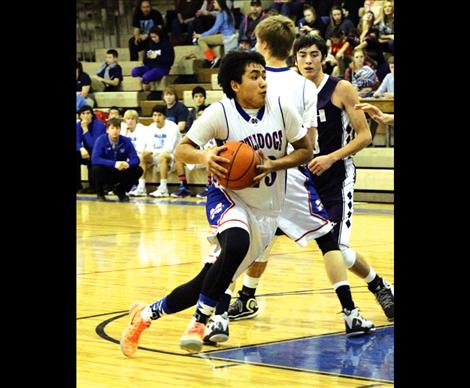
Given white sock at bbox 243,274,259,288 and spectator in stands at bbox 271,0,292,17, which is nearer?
white sock at bbox 243,274,259,288

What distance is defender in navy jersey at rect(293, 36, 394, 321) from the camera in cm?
534

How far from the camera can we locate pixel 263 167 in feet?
13.9

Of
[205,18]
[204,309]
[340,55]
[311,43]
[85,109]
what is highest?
[205,18]

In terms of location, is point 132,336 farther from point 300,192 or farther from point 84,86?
point 84,86

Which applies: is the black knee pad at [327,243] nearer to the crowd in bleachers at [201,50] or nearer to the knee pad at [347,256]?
the knee pad at [347,256]

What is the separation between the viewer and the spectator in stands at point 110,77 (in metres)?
19.0

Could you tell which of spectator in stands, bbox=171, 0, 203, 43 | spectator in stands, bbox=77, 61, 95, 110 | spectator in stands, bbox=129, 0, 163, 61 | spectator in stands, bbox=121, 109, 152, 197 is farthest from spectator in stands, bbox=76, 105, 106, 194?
spectator in stands, bbox=171, 0, 203, 43

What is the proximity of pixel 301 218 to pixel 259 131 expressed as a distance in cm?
75

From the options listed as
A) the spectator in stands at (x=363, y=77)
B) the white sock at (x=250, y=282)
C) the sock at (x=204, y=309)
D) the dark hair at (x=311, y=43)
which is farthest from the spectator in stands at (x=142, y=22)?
the sock at (x=204, y=309)

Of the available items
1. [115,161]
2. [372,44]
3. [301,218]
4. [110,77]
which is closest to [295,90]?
[301,218]

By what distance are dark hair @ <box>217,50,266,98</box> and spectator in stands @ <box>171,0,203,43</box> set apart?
50.4 ft

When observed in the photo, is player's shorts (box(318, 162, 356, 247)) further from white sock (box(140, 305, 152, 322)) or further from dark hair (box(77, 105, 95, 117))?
dark hair (box(77, 105, 95, 117))
